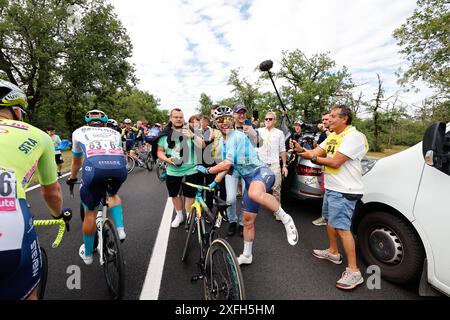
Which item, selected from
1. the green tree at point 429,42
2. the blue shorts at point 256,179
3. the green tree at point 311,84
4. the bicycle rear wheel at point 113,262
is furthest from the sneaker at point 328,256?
the green tree at point 311,84

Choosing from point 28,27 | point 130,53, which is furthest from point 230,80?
point 28,27

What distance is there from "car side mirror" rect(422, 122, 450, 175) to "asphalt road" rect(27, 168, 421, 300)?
4.87ft

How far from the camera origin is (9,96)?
4.94ft

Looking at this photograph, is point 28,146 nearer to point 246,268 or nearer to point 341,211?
point 246,268

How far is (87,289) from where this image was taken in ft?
7.98

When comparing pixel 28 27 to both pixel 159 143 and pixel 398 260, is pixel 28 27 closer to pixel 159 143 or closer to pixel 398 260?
pixel 159 143

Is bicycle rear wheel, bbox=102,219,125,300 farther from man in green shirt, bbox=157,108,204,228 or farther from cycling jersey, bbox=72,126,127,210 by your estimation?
man in green shirt, bbox=157,108,204,228

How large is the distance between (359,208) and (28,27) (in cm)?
2535

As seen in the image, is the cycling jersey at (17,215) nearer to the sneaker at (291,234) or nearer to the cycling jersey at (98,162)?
the cycling jersey at (98,162)

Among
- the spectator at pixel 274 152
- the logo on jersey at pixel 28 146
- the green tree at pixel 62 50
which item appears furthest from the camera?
the green tree at pixel 62 50

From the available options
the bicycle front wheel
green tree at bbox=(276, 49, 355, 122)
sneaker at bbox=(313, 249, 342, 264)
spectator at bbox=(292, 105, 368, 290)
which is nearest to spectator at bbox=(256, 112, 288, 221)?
sneaker at bbox=(313, 249, 342, 264)

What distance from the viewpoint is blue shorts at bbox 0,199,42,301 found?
114 centimetres

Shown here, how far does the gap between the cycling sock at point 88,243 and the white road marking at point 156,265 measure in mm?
757

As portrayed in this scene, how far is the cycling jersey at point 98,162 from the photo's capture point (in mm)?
2252
